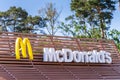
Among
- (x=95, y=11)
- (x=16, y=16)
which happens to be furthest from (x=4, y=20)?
(x=95, y=11)

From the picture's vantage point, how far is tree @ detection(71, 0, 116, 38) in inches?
926

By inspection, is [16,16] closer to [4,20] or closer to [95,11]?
[4,20]

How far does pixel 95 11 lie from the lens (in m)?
23.9

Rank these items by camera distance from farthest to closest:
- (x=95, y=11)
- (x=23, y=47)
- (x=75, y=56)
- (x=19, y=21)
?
(x=19, y=21) < (x=95, y=11) < (x=75, y=56) < (x=23, y=47)

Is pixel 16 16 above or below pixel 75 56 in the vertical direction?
above

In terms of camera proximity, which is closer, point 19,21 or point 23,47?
point 23,47

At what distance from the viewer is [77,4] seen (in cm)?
2431

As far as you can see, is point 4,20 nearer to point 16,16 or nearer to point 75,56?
point 16,16

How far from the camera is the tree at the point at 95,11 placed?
23.5 meters

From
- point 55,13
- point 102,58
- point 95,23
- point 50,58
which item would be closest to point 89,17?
point 95,23

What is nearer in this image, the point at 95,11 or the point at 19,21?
the point at 95,11

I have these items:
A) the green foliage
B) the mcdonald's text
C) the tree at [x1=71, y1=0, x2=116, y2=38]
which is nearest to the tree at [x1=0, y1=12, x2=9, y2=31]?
the green foliage

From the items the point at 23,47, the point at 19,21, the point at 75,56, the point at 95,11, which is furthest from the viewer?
the point at 19,21

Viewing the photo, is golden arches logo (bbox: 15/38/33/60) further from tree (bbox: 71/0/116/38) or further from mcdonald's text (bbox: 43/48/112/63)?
tree (bbox: 71/0/116/38)
